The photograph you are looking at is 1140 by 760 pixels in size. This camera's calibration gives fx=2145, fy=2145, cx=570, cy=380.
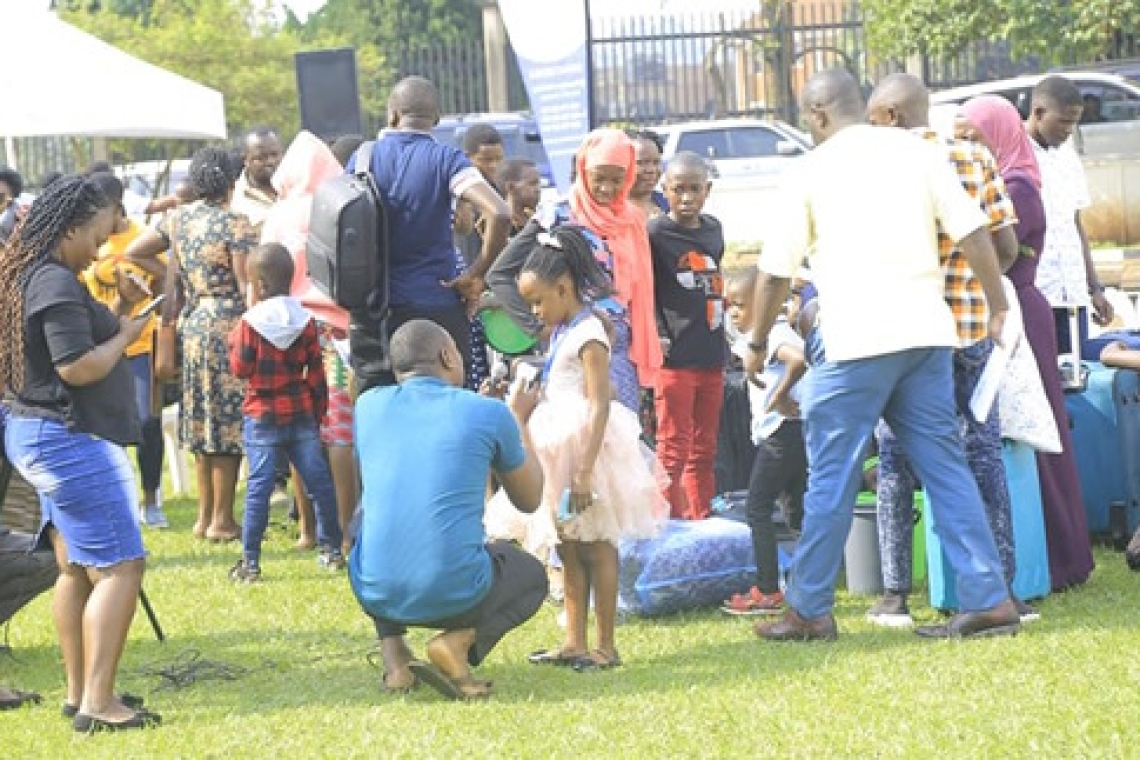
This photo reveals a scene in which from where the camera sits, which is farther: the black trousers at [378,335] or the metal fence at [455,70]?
the metal fence at [455,70]

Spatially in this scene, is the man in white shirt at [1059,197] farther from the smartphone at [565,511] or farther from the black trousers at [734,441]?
the smartphone at [565,511]

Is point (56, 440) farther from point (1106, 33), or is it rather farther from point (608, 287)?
point (1106, 33)

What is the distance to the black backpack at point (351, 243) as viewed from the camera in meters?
8.57

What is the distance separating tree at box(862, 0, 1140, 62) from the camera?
26.9 meters

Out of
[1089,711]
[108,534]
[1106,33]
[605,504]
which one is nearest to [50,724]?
[108,534]

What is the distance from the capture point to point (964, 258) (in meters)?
7.95

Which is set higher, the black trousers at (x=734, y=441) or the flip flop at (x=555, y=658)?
the black trousers at (x=734, y=441)

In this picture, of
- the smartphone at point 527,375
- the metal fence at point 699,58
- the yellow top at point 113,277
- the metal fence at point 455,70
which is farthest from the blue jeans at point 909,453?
the metal fence at point 455,70

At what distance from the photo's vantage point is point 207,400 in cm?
1136

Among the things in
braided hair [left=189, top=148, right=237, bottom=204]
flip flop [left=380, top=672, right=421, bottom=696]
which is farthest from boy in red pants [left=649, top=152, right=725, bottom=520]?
flip flop [left=380, top=672, right=421, bottom=696]

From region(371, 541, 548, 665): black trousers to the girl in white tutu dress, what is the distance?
272 millimetres

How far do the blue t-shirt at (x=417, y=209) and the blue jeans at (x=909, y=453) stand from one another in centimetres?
184

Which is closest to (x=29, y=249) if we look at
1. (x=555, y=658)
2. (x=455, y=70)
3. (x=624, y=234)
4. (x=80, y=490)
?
(x=80, y=490)

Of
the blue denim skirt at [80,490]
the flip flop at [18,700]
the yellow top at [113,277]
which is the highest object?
the yellow top at [113,277]
